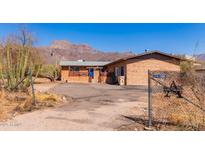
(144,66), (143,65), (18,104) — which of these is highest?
(143,65)

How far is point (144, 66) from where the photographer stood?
22922 millimetres

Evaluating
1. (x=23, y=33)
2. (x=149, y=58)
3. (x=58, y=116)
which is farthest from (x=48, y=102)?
(x=23, y=33)

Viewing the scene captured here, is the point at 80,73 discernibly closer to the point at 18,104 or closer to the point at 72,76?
the point at 72,76

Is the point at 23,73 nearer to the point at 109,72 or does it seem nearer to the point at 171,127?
the point at 171,127

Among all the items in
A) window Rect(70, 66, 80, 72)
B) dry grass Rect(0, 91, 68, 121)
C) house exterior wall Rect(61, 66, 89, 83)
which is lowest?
dry grass Rect(0, 91, 68, 121)

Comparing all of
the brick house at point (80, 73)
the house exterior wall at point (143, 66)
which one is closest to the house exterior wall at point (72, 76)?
the brick house at point (80, 73)

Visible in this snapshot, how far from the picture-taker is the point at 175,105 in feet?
27.5

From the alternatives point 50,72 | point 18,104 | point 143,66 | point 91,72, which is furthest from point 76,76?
point 18,104

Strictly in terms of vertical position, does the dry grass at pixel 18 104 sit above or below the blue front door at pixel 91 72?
below

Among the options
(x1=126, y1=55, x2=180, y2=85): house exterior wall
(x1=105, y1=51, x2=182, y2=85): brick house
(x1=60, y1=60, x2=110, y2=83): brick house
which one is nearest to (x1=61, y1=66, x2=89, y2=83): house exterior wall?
(x1=60, y1=60, x2=110, y2=83): brick house

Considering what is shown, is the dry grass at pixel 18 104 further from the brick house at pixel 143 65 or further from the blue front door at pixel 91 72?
the blue front door at pixel 91 72

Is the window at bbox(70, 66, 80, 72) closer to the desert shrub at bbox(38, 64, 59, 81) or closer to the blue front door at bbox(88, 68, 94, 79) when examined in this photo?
the blue front door at bbox(88, 68, 94, 79)

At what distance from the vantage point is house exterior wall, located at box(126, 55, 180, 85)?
74.5ft

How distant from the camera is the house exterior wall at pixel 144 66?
2270cm
